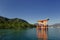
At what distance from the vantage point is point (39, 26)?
35969 millimetres

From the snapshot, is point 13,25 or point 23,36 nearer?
point 23,36

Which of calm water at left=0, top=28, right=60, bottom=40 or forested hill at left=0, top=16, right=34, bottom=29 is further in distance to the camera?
forested hill at left=0, top=16, right=34, bottom=29

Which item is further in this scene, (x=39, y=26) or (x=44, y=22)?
(x=39, y=26)

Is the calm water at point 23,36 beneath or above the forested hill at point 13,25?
beneath

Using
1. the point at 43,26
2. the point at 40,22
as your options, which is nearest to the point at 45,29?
the point at 43,26

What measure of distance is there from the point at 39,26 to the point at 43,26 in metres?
3.24

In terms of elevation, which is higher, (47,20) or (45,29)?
(47,20)

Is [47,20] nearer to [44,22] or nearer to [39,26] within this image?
[44,22]

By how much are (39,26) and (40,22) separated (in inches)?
55.8

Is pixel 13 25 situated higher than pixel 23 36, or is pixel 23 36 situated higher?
pixel 13 25

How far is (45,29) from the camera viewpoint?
1272 inches

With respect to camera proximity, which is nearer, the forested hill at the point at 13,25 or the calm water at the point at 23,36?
the calm water at the point at 23,36

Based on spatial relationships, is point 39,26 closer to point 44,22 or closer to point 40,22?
point 40,22

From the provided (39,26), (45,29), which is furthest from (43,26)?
(39,26)
